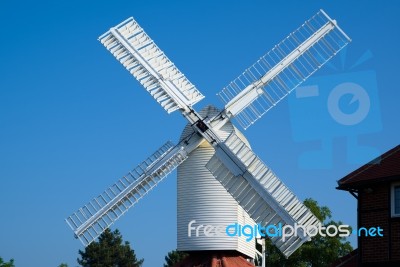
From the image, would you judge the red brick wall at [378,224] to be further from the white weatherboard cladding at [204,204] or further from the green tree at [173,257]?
the green tree at [173,257]

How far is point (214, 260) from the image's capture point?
3459 centimetres

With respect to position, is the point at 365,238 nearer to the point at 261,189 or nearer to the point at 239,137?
the point at 261,189

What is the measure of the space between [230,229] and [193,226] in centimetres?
149

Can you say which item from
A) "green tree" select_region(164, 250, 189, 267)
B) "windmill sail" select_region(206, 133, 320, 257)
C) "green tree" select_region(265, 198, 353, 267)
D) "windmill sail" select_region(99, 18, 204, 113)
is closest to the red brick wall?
"windmill sail" select_region(206, 133, 320, 257)

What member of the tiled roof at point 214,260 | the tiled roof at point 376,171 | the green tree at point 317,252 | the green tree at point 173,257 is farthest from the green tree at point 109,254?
the tiled roof at point 376,171

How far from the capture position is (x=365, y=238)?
26.8 meters

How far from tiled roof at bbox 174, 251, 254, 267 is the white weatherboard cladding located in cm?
52

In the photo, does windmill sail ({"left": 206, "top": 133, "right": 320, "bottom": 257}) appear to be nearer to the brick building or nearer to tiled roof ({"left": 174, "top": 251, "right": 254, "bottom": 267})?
tiled roof ({"left": 174, "top": 251, "right": 254, "bottom": 267})

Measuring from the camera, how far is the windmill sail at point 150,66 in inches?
1367

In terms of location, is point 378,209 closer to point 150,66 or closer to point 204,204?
point 204,204

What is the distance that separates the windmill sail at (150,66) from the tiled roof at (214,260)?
6.01 m

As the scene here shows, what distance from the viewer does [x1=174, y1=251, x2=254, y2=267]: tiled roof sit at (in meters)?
34.7

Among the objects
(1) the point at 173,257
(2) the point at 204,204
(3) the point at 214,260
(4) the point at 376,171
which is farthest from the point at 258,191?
(1) the point at 173,257

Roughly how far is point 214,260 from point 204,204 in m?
2.32
